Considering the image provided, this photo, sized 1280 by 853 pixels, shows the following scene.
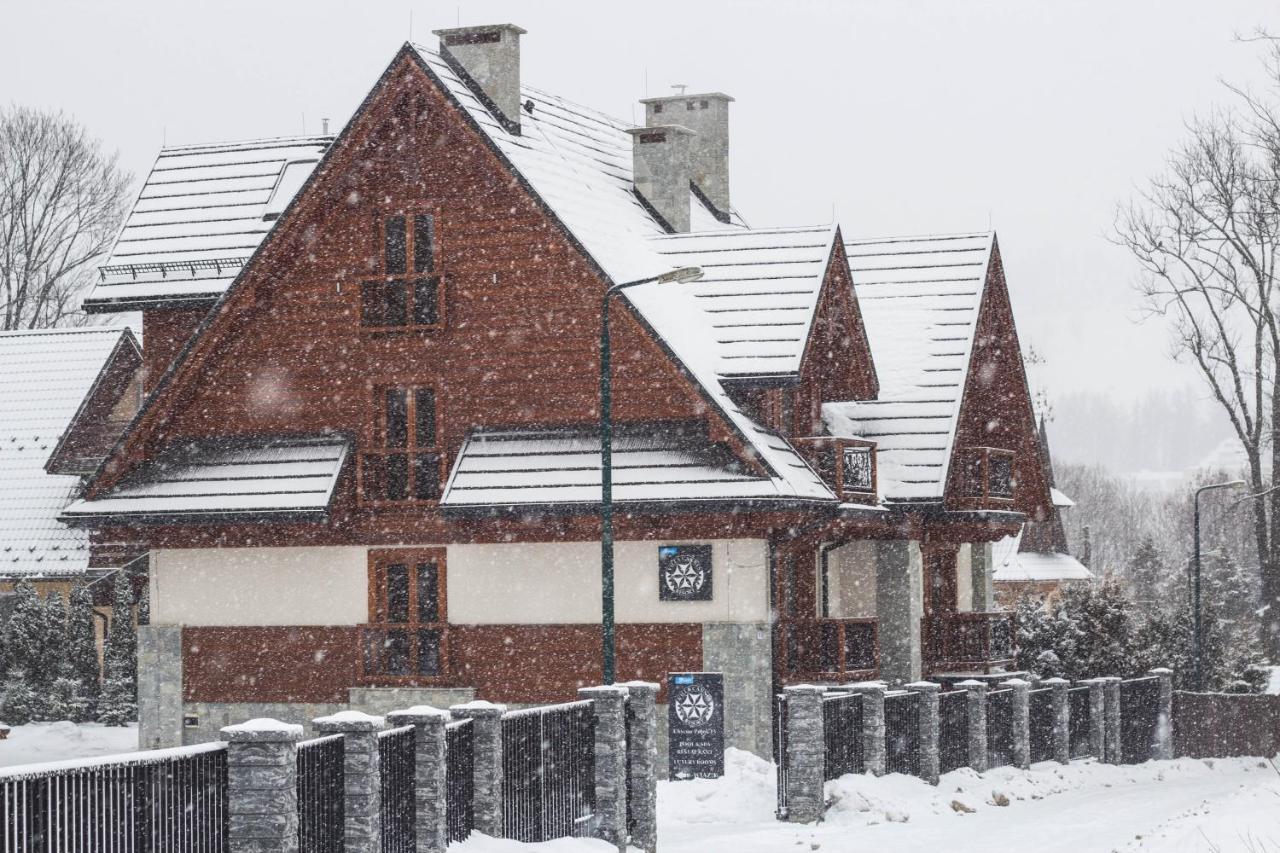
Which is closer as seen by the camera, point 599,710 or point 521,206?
point 599,710

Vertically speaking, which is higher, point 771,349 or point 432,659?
point 771,349

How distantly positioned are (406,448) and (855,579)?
8219 mm

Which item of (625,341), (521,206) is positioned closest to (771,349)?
(625,341)

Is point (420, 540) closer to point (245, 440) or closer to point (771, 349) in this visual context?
point (245, 440)

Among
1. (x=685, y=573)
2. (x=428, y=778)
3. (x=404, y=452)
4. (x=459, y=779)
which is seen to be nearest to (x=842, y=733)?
(x=685, y=573)

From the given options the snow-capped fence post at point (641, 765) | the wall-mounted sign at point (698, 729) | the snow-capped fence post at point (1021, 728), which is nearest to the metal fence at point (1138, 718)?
the snow-capped fence post at point (1021, 728)

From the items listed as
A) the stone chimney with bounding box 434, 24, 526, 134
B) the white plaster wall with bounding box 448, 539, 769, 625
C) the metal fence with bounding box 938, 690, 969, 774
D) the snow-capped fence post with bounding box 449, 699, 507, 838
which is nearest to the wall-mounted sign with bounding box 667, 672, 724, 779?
the white plaster wall with bounding box 448, 539, 769, 625

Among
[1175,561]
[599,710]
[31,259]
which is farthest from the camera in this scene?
[1175,561]

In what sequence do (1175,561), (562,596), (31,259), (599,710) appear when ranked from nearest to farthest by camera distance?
(599,710) → (562,596) → (31,259) → (1175,561)

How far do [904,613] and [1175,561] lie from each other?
102331 millimetres

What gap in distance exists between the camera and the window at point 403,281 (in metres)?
31.7

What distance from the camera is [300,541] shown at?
3144 cm

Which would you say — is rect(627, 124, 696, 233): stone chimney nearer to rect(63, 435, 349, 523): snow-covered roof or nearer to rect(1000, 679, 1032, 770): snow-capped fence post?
rect(63, 435, 349, 523): snow-covered roof

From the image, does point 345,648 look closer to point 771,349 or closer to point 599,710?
point 771,349
